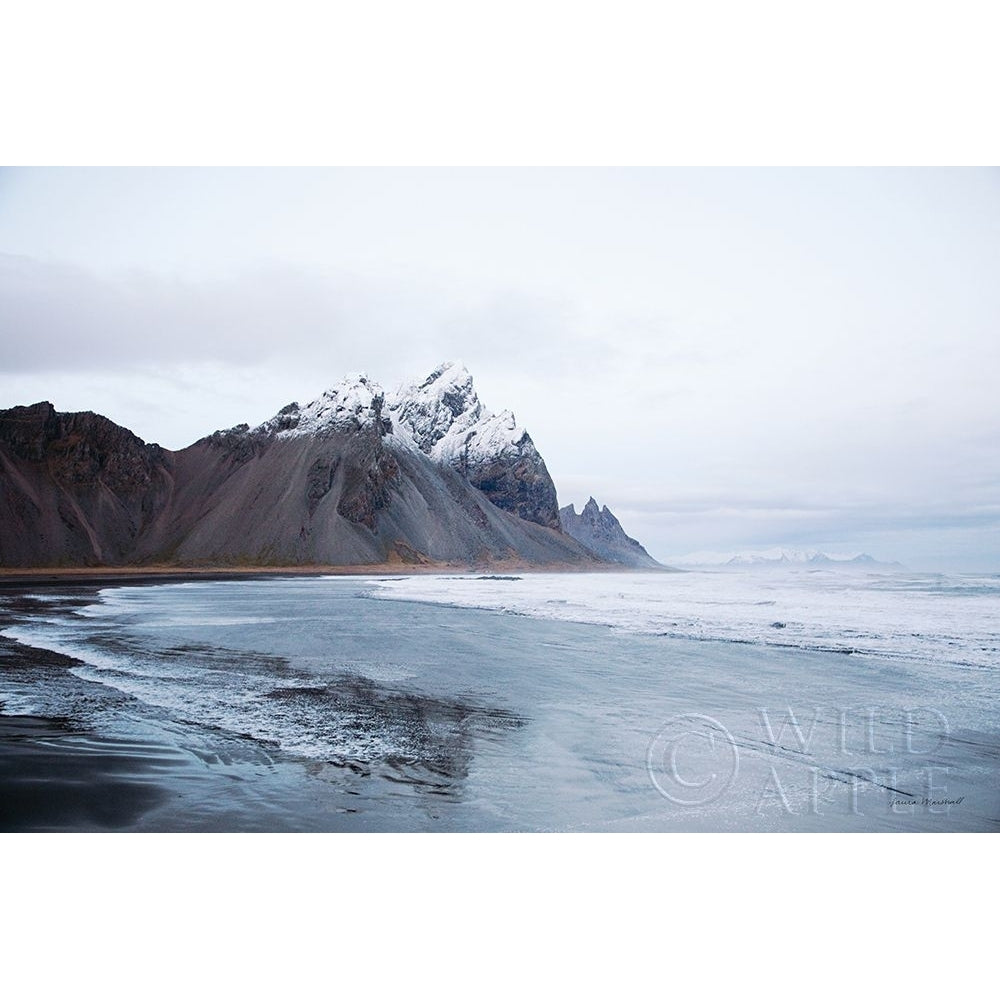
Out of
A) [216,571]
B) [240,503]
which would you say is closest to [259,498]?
[240,503]

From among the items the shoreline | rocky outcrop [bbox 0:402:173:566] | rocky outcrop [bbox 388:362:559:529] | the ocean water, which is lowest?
the shoreline

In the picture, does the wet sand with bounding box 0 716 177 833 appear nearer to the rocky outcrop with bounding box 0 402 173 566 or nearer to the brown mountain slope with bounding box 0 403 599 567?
the rocky outcrop with bounding box 0 402 173 566

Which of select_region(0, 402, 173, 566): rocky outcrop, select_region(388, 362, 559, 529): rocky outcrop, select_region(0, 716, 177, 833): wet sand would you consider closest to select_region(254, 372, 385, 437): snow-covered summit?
select_region(388, 362, 559, 529): rocky outcrop

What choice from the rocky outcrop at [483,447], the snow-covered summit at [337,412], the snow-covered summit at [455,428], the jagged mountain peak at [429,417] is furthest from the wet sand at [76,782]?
the rocky outcrop at [483,447]

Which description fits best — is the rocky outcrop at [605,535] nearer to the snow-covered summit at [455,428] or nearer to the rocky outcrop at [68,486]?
the snow-covered summit at [455,428]

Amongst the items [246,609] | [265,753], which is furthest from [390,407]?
[265,753]
